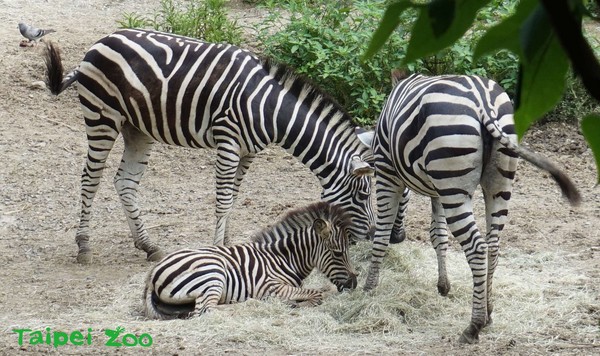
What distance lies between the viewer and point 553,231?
25.7 feet

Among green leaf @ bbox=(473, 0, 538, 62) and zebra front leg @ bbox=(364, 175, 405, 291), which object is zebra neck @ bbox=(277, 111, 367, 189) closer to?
zebra front leg @ bbox=(364, 175, 405, 291)

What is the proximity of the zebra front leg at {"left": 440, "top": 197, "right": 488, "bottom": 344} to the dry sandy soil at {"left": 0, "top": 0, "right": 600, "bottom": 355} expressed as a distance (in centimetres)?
14

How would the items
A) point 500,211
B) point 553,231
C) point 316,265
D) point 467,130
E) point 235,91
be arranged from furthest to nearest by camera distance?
point 553,231 < point 235,91 < point 316,265 < point 500,211 < point 467,130

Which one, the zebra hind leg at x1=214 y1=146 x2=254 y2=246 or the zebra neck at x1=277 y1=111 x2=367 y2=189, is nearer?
the zebra hind leg at x1=214 y1=146 x2=254 y2=246

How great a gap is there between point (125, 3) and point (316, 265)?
7847 millimetres

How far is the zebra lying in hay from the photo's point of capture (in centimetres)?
589

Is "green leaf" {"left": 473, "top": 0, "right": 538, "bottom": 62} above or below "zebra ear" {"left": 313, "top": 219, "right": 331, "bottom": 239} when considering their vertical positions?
above

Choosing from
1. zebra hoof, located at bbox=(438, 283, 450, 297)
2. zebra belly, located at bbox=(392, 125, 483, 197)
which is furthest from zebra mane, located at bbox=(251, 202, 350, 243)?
zebra belly, located at bbox=(392, 125, 483, 197)

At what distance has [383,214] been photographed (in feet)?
20.7

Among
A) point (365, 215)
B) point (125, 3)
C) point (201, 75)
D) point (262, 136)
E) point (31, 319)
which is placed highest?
point (125, 3)

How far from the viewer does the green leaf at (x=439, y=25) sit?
539 mm

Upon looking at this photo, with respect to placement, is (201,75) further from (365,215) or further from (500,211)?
(500,211)

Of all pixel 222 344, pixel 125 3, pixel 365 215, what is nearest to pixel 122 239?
pixel 365 215

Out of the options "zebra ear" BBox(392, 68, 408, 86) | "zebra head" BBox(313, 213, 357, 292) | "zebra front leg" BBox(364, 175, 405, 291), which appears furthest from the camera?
"zebra ear" BBox(392, 68, 408, 86)
